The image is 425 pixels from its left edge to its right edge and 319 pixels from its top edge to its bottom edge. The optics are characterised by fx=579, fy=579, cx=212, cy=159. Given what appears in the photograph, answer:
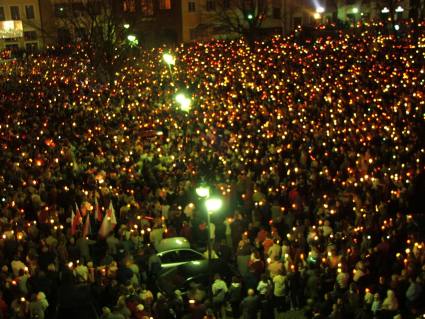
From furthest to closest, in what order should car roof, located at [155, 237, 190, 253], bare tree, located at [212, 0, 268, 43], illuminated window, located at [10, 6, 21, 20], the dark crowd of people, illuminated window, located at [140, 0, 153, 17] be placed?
illuminated window, located at [10, 6, 21, 20] → illuminated window, located at [140, 0, 153, 17] → bare tree, located at [212, 0, 268, 43] → car roof, located at [155, 237, 190, 253] → the dark crowd of people

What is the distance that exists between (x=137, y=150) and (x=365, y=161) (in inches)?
257

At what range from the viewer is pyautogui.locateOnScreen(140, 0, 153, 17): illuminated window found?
51.3 m

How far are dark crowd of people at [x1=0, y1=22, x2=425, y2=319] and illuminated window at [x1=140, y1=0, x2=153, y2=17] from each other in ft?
82.9

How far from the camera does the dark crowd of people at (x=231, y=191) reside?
31.3 ft

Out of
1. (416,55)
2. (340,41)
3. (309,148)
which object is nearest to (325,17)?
(340,41)

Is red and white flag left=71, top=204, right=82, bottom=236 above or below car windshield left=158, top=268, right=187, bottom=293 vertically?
above

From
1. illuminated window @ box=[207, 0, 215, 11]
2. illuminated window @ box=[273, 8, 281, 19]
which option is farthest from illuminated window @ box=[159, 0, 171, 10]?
illuminated window @ box=[273, 8, 281, 19]

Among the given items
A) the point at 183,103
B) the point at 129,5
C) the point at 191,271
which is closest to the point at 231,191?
the point at 191,271

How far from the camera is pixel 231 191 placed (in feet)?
44.9

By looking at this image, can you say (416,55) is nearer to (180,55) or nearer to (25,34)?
(180,55)

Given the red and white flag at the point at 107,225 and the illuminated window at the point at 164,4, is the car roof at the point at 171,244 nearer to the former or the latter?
the red and white flag at the point at 107,225

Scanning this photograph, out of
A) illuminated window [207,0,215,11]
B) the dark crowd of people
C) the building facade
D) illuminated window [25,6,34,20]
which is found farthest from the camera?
illuminated window [25,6,34,20]

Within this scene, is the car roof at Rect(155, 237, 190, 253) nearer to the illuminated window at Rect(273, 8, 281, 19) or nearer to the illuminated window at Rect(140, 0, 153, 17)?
the illuminated window at Rect(140, 0, 153, 17)

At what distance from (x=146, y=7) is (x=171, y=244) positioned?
43.1 m
